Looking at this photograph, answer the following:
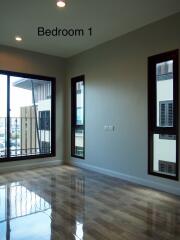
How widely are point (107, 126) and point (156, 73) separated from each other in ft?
5.19

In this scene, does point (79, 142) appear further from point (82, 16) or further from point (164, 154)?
point (82, 16)

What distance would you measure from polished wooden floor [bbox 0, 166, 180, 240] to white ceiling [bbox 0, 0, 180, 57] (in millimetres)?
2962

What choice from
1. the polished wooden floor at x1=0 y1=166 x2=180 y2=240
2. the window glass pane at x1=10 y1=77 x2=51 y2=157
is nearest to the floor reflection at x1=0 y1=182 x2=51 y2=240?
the polished wooden floor at x1=0 y1=166 x2=180 y2=240

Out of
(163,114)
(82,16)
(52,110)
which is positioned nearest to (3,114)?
(52,110)

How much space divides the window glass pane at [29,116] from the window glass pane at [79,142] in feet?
2.50

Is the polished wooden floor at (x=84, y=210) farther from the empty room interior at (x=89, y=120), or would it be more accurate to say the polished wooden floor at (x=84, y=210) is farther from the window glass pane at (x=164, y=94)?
the window glass pane at (x=164, y=94)

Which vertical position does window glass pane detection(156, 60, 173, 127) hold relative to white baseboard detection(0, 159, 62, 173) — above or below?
above

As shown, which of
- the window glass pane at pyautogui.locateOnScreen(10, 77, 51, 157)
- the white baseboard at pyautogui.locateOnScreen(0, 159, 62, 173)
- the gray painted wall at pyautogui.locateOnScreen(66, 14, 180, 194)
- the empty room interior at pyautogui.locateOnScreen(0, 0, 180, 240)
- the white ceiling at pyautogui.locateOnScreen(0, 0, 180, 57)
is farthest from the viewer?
the window glass pane at pyautogui.locateOnScreen(10, 77, 51, 157)

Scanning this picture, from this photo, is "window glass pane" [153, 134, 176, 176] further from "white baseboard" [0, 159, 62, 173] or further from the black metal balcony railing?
the black metal balcony railing

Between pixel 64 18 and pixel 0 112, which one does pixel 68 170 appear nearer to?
pixel 0 112

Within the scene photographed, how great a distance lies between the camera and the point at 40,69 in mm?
5980

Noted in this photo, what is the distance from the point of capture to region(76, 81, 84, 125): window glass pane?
5.98 metres

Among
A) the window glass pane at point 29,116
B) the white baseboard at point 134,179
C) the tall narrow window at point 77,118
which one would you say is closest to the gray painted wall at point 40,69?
the window glass pane at point 29,116

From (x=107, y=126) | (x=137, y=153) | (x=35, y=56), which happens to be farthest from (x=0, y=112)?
(x=137, y=153)
